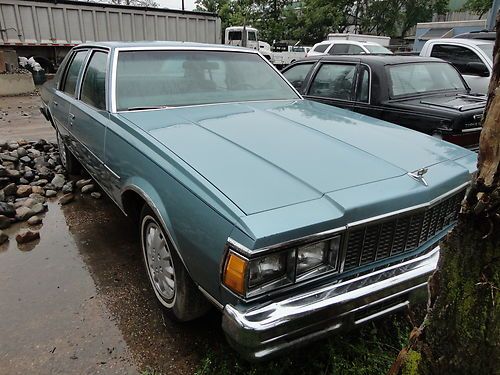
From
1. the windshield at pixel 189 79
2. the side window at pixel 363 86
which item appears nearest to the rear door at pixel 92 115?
the windshield at pixel 189 79

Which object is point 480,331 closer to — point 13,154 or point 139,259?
point 139,259

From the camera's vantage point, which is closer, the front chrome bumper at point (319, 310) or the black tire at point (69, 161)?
the front chrome bumper at point (319, 310)

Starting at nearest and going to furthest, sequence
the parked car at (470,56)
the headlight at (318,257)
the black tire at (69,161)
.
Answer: the headlight at (318,257)
the black tire at (69,161)
the parked car at (470,56)

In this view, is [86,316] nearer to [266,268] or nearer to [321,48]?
[266,268]

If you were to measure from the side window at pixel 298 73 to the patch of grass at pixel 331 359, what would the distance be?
13.6 feet

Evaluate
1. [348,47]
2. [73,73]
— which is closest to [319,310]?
[73,73]

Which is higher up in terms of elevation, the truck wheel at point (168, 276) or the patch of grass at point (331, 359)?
the truck wheel at point (168, 276)

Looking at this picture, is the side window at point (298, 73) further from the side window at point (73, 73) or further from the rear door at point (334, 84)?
the side window at point (73, 73)

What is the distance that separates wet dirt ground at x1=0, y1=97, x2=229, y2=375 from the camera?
2271mm

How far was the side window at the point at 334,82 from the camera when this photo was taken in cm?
516

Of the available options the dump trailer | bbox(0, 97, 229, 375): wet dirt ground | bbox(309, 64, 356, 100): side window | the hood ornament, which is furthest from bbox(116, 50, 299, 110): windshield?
the dump trailer

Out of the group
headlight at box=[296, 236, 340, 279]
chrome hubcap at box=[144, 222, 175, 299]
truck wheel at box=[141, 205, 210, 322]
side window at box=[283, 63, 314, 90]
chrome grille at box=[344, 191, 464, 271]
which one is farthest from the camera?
side window at box=[283, 63, 314, 90]

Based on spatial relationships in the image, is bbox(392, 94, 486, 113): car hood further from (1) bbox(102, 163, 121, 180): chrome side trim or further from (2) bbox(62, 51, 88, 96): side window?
(2) bbox(62, 51, 88, 96): side window

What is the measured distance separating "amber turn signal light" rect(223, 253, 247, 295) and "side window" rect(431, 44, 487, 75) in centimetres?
782
